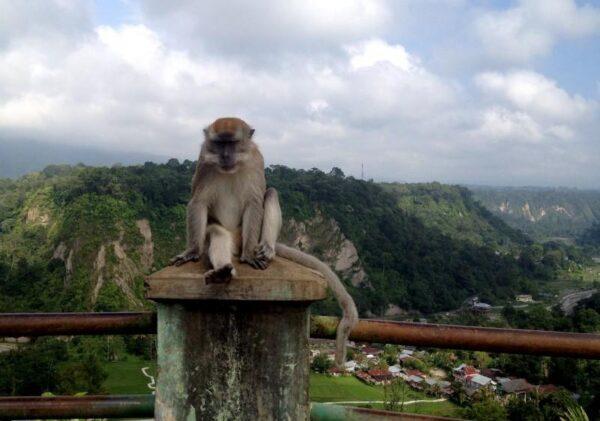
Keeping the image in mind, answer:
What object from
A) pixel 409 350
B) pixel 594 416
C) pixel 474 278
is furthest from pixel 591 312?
pixel 474 278

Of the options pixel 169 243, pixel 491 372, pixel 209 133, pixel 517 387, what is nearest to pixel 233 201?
pixel 209 133

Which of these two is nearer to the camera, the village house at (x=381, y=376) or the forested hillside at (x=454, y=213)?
the village house at (x=381, y=376)

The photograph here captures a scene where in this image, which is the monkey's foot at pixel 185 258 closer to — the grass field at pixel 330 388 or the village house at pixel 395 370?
the grass field at pixel 330 388

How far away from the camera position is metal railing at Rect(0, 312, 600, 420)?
1735 mm

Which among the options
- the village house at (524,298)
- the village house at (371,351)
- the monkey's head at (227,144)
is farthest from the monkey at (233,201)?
the village house at (524,298)

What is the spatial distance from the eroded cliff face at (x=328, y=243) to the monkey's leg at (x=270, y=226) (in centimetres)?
4833

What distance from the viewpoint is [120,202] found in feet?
142

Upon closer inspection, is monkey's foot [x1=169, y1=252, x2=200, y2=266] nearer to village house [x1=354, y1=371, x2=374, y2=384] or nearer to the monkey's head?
the monkey's head

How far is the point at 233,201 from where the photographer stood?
3.07m

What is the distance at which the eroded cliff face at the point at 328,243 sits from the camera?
52.7 m

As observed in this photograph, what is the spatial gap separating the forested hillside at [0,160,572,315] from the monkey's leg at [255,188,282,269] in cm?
2773

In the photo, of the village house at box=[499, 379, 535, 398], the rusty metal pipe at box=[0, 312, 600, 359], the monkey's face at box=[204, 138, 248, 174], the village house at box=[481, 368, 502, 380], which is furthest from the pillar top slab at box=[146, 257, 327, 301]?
the village house at box=[481, 368, 502, 380]

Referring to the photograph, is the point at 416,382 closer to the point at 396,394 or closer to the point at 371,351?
the point at 396,394

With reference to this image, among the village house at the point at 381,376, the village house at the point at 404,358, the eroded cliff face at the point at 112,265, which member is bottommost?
the village house at the point at 404,358
